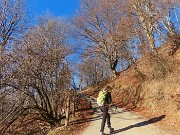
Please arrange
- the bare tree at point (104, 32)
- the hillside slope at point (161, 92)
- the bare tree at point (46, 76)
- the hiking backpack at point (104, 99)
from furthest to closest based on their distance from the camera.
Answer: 1. the bare tree at point (104, 32)
2. the bare tree at point (46, 76)
3. the hillside slope at point (161, 92)
4. the hiking backpack at point (104, 99)

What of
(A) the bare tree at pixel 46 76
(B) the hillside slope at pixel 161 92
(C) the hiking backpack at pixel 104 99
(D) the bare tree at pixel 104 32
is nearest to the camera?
(C) the hiking backpack at pixel 104 99

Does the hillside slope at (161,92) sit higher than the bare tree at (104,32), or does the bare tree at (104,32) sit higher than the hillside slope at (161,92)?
the bare tree at (104,32)

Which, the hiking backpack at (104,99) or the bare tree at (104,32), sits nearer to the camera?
the hiking backpack at (104,99)

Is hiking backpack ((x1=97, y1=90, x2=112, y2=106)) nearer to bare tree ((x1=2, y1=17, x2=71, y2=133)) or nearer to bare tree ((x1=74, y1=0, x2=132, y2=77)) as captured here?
bare tree ((x1=2, y1=17, x2=71, y2=133))

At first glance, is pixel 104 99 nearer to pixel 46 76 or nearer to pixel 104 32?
pixel 46 76

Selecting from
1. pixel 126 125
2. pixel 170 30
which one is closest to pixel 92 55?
pixel 170 30

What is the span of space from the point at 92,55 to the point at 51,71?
19.8 meters

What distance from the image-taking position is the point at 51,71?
62.4ft

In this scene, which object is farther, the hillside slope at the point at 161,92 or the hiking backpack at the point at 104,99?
the hillside slope at the point at 161,92

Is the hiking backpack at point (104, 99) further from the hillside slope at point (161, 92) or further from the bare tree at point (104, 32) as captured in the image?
the bare tree at point (104, 32)

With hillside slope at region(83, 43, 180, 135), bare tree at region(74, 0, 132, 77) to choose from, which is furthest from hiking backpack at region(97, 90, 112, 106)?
bare tree at region(74, 0, 132, 77)

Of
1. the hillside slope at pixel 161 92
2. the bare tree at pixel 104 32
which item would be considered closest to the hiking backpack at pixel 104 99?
the hillside slope at pixel 161 92

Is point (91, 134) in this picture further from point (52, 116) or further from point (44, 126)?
point (44, 126)

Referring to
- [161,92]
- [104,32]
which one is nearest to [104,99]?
[161,92]
